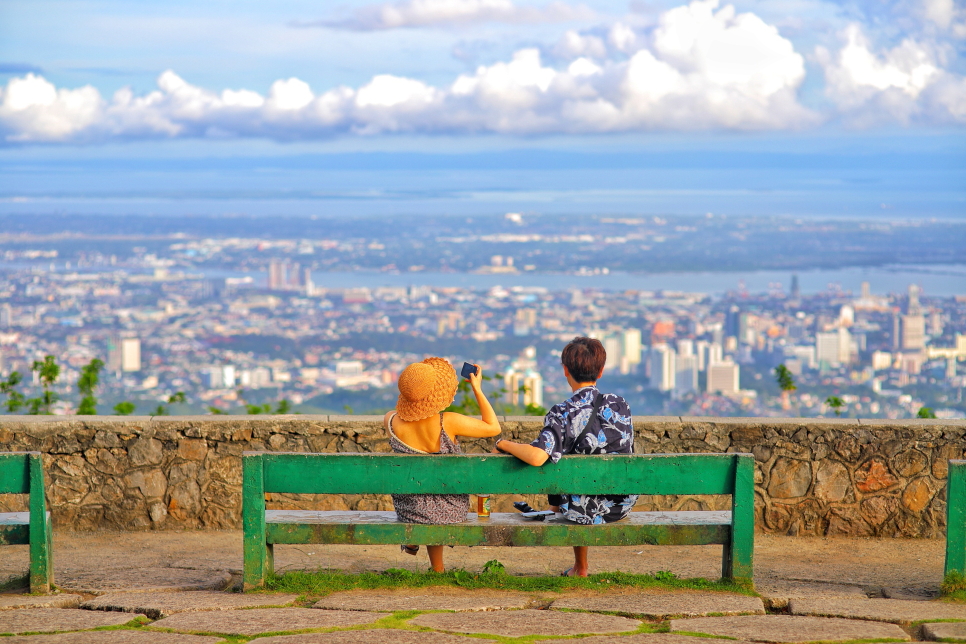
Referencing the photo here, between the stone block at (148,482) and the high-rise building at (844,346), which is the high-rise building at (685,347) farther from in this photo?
the stone block at (148,482)

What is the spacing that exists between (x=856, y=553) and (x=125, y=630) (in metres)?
4.29

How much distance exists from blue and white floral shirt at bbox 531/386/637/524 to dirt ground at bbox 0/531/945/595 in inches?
33.1

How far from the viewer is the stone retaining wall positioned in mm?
6375

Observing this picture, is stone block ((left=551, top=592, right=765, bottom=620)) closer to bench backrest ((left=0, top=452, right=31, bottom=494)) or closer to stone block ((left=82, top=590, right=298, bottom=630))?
stone block ((left=82, top=590, right=298, bottom=630))

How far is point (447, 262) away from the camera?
52156 millimetres

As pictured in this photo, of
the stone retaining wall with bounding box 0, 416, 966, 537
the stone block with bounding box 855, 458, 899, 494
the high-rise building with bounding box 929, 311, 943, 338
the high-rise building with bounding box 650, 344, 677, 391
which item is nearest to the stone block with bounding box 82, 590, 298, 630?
A: the stone retaining wall with bounding box 0, 416, 966, 537

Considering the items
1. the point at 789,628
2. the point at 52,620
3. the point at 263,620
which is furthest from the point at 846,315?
the point at 52,620

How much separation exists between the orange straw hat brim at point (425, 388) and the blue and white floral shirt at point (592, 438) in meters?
0.51

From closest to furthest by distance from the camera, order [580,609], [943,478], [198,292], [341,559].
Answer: [580,609] → [341,559] → [943,478] → [198,292]

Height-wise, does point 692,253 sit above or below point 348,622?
above

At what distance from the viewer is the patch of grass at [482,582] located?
4.60 m

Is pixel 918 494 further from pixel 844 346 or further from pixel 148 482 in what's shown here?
pixel 844 346

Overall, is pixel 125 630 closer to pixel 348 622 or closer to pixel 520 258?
pixel 348 622

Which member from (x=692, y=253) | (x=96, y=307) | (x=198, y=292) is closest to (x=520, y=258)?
(x=692, y=253)
